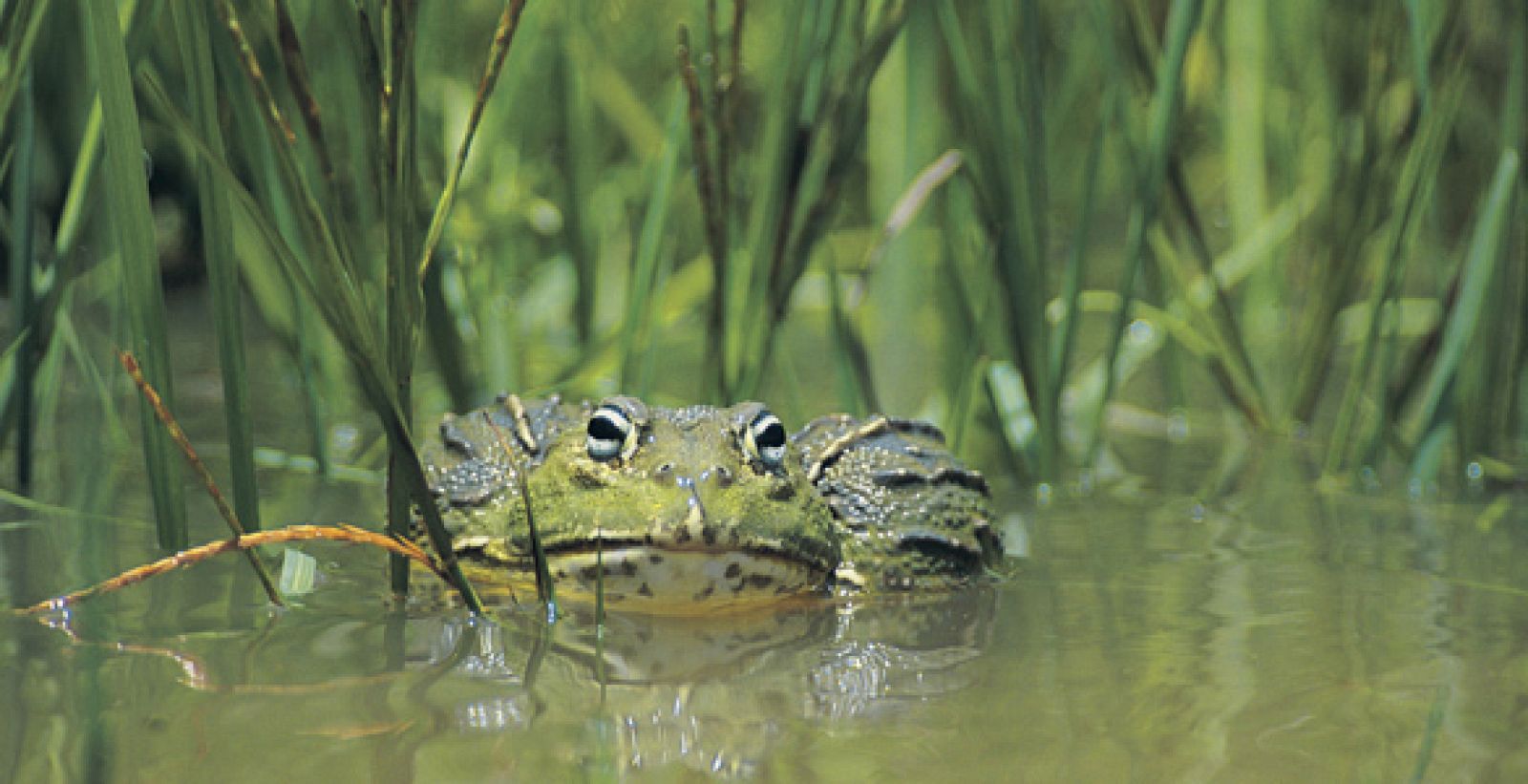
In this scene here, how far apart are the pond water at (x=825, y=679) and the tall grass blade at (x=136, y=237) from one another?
0.63ft

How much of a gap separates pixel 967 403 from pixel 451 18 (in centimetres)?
273

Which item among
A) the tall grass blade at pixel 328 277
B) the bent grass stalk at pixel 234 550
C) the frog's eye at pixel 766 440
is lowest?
the bent grass stalk at pixel 234 550

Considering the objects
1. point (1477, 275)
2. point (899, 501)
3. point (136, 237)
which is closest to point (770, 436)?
point (899, 501)

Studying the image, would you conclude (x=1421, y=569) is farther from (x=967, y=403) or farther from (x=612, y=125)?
(x=612, y=125)

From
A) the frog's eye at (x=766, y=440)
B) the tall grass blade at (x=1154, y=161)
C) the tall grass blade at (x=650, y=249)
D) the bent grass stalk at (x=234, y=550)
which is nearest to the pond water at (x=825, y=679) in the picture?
the bent grass stalk at (x=234, y=550)

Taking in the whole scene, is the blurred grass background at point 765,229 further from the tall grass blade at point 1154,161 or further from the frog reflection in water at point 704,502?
the frog reflection in water at point 704,502

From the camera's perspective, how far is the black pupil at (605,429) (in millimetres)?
2906

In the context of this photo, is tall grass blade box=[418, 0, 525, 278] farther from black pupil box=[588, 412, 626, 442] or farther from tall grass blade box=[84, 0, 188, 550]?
black pupil box=[588, 412, 626, 442]

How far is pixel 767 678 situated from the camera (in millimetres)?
2299

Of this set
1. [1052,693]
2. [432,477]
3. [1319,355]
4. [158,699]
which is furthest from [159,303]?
[1319,355]

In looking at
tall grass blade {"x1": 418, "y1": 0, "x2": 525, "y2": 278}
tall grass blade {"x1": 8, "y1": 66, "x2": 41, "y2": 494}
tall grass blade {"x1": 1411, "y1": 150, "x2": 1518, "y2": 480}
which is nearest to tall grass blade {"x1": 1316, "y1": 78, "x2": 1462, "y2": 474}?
tall grass blade {"x1": 1411, "y1": 150, "x2": 1518, "y2": 480}

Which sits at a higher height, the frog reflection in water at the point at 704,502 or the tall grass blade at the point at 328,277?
the tall grass blade at the point at 328,277

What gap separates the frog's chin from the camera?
2693 mm

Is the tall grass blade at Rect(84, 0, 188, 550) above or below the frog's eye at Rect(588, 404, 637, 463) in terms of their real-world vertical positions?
above
